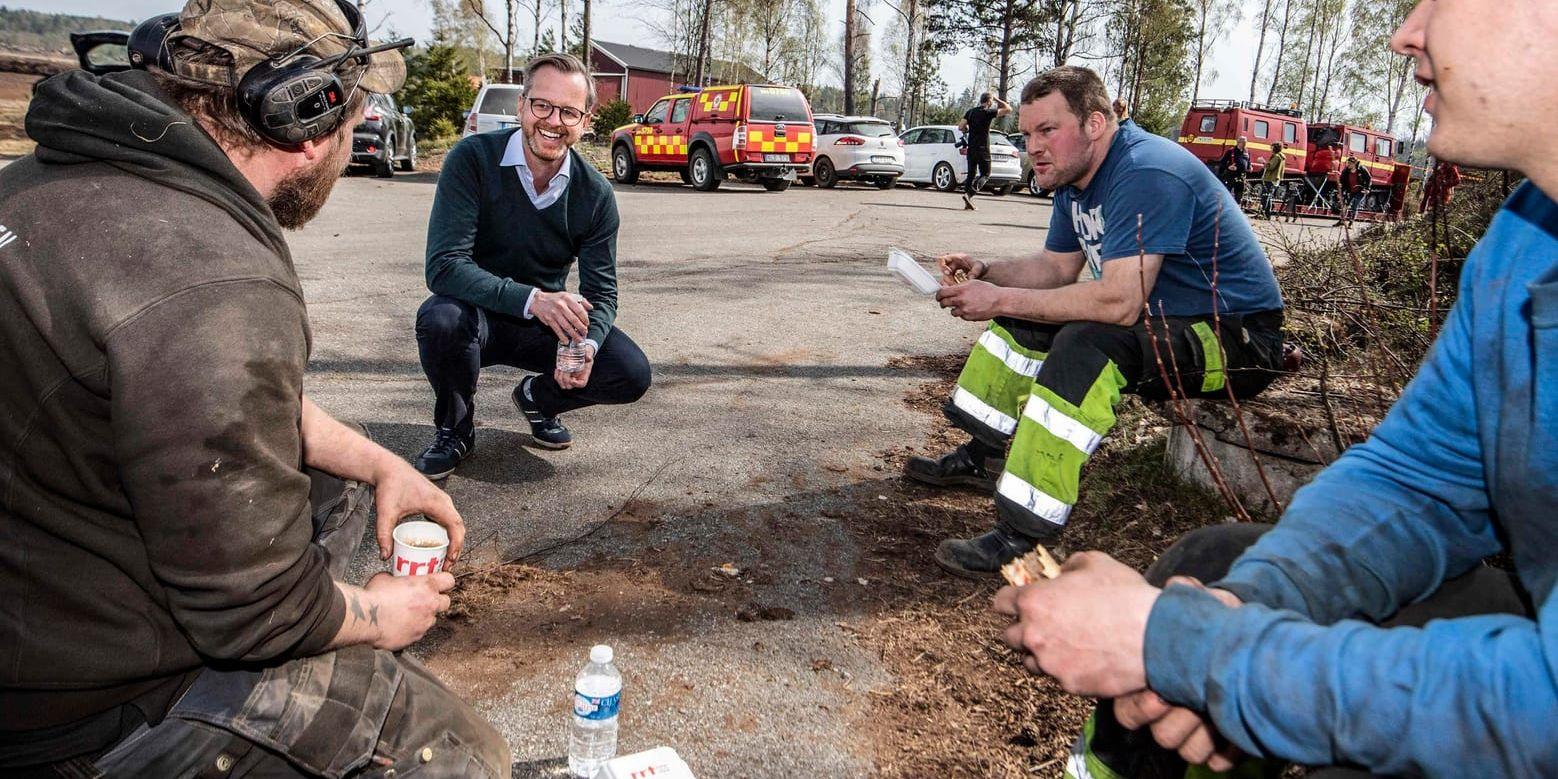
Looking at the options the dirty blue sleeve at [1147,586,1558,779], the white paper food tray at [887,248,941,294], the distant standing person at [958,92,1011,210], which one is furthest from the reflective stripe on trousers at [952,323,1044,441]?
the distant standing person at [958,92,1011,210]

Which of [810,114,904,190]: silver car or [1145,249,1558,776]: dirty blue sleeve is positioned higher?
[810,114,904,190]: silver car

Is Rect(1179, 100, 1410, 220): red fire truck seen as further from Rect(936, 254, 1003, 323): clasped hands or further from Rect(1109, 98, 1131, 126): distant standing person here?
Rect(936, 254, 1003, 323): clasped hands

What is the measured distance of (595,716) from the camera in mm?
2205

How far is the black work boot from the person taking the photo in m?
3.30

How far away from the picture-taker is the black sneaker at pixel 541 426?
14.1 feet

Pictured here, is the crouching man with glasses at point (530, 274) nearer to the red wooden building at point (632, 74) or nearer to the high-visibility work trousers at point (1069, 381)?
the high-visibility work trousers at point (1069, 381)

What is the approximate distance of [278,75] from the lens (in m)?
1.61

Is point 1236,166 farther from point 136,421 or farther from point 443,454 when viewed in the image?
point 136,421

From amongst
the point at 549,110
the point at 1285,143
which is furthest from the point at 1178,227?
the point at 1285,143

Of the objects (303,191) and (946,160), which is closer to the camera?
(303,191)

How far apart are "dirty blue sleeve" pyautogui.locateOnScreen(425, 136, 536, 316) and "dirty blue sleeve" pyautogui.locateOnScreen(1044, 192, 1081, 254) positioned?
2.26 metres

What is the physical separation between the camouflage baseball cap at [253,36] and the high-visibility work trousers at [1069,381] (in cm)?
214

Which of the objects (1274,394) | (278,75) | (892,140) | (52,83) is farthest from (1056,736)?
(892,140)

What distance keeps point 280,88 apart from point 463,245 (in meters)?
2.36
